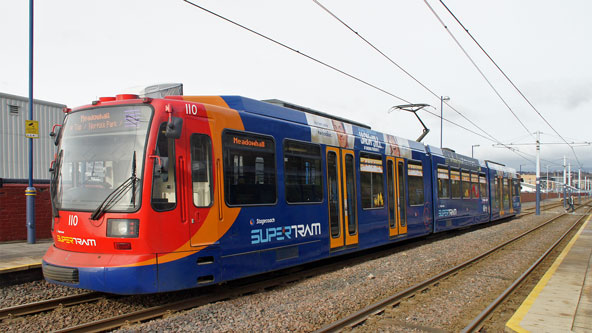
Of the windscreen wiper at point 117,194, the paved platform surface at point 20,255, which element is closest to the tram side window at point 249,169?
the windscreen wiper at point 117,194

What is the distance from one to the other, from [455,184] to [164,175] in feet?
43.4

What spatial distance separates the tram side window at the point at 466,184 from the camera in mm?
17812

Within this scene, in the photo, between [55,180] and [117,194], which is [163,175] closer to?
[117,194]

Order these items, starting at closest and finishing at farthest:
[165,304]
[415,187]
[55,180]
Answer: [165,304] < [55,180] < [415,187]

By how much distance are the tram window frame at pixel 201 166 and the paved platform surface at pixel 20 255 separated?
12.2 feet

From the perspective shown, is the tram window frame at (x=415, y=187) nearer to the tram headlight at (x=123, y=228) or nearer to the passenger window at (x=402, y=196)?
the passenger window at (x=402, y=196)

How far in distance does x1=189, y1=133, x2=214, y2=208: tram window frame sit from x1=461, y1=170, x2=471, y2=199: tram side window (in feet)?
44.4

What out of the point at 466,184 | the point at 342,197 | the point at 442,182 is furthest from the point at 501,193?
the point at 342,197

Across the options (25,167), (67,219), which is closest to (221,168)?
(67,219)

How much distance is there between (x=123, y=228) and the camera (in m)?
5.95

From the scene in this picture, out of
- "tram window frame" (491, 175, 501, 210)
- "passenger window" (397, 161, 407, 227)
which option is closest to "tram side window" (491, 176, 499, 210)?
"tram window frame" (491, 175, 501, 210)

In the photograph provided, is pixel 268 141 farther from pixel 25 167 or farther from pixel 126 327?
pixel 25 167

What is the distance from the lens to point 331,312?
6195mm

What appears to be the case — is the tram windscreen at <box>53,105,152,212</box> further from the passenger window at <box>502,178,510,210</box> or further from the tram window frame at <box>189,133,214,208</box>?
the passenger window at <box>502,178,510,210</box>
